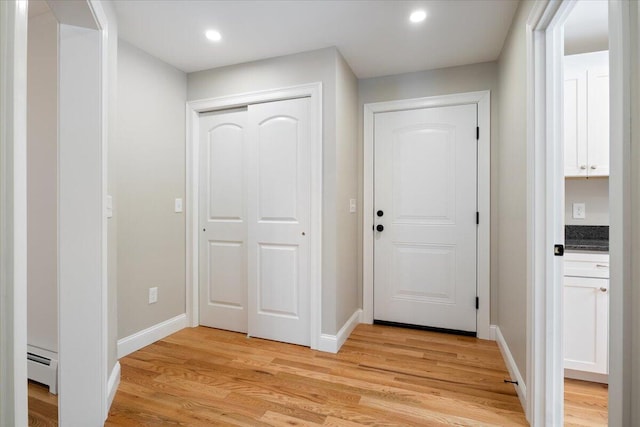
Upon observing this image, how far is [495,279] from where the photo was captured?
270 centimetres

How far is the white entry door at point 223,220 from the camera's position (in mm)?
2865

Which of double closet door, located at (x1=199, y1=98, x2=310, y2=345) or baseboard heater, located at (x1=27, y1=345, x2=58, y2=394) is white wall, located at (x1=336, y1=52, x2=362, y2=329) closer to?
double closet door, located at (x1=199, y1=98, x2=310, y2=345)

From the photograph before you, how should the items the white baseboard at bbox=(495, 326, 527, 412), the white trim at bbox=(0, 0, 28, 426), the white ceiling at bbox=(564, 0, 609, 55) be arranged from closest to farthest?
the white trim at bbox=(0, 0, 28, 426), the white baseboard at bbox=(495, 326, 527, 412), the white ceiling at bbox=(564, 0, 609, 55)

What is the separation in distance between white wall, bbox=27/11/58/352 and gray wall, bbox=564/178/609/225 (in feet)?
12.3

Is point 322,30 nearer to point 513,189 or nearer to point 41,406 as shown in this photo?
point 513,189

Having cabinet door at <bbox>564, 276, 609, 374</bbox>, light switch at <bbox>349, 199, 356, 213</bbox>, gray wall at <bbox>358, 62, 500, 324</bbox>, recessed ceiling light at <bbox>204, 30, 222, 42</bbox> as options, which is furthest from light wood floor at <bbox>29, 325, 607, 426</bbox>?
recessed ceiling light at <bbox>204, 30, 222, 42</bbox>

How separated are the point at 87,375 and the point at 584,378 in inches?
117

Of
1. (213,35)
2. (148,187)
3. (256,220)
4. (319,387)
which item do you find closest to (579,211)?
(319,387)

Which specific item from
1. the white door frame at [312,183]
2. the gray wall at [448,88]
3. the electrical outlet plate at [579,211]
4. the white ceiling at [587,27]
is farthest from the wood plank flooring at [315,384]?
the white ceiling at [587,27]

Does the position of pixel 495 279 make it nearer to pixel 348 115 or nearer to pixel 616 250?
pixel 348 115

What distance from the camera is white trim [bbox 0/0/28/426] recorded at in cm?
68

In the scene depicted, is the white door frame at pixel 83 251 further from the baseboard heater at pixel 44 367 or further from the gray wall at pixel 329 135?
the gray wall at pixel 329 135

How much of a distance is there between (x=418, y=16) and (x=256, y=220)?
195cm

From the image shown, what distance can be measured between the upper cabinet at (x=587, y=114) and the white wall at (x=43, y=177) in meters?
3.50
